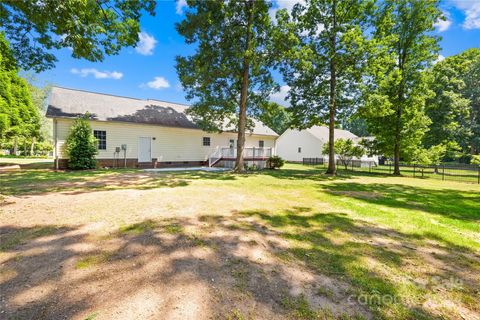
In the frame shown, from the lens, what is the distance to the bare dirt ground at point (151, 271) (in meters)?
2.13

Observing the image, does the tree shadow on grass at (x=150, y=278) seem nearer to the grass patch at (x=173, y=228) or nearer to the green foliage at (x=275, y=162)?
the grass patch at (x=173, y=228)

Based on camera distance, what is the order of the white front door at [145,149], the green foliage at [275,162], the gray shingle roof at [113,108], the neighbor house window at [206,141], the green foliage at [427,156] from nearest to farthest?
the gray shingle roof at [113,108] → the white front door at [145,149] → the green foliage at [427,156] → the green foliage at [275,162] → the neighbor house window at [206,141]

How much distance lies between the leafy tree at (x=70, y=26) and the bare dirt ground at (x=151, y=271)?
548cm

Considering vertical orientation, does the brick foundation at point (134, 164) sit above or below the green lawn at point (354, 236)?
above

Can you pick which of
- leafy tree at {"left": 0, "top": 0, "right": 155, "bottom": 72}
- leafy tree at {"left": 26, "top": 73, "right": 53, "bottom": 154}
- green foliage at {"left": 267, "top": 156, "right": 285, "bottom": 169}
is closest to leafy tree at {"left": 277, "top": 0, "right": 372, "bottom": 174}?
green foliage at {"left": 267, "top": 156, "right": 285, "bottom": 169}

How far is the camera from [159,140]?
18.1 m

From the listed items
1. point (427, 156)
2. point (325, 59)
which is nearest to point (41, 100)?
point (325, 59)

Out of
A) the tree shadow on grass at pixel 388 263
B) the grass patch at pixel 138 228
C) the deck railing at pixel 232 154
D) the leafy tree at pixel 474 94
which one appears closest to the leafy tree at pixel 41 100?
the deck railing at pixel 232 154

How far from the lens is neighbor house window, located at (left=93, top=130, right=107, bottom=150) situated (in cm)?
1547

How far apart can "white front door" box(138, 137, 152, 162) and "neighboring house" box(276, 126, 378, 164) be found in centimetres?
2168

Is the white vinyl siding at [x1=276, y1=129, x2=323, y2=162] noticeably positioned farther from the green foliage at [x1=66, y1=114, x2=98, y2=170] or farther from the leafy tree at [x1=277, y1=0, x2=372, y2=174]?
the green foliage at [x1=66, y1=114, x2=98, y2=170]

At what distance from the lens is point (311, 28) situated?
1631 centimetres

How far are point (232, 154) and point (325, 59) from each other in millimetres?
9851

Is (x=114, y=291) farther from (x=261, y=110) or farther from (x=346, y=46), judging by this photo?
(x=346, y=46)
